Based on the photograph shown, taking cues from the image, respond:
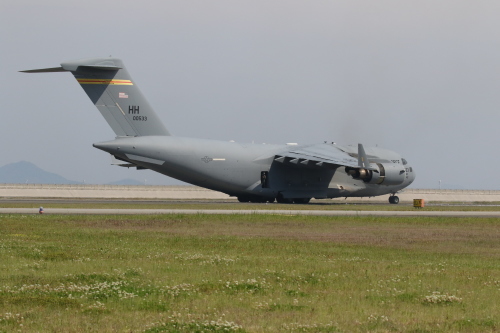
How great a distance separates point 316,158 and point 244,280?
39812mm

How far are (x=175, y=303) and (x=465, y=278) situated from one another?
726 cm

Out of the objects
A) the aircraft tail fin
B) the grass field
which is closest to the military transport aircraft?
the aircraft tail fin

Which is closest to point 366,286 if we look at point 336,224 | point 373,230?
point 373,230

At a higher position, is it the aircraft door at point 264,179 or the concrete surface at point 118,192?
the aircraft door at point 264,179

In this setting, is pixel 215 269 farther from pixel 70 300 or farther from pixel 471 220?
pixel 471 220

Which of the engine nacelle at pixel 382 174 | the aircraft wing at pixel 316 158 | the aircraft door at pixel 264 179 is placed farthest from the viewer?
the engine nacelle at pixel 382 174

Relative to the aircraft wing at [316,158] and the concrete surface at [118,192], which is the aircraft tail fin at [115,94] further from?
the concrete surface at [118,192]

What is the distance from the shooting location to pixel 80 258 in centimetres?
1969

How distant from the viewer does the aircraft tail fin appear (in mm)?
48875

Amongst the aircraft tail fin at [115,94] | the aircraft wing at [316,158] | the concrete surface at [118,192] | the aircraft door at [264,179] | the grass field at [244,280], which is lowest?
the grass field at [244,280]

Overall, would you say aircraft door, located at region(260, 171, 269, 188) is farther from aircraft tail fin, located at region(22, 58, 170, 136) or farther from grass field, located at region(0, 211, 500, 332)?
grass field, located at region(0, 211, 500, 332)

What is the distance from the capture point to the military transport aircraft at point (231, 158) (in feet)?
162

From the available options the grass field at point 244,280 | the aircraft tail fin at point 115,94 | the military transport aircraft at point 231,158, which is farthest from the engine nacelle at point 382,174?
the grass field at point 244,280

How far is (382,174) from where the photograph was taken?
58406mm
